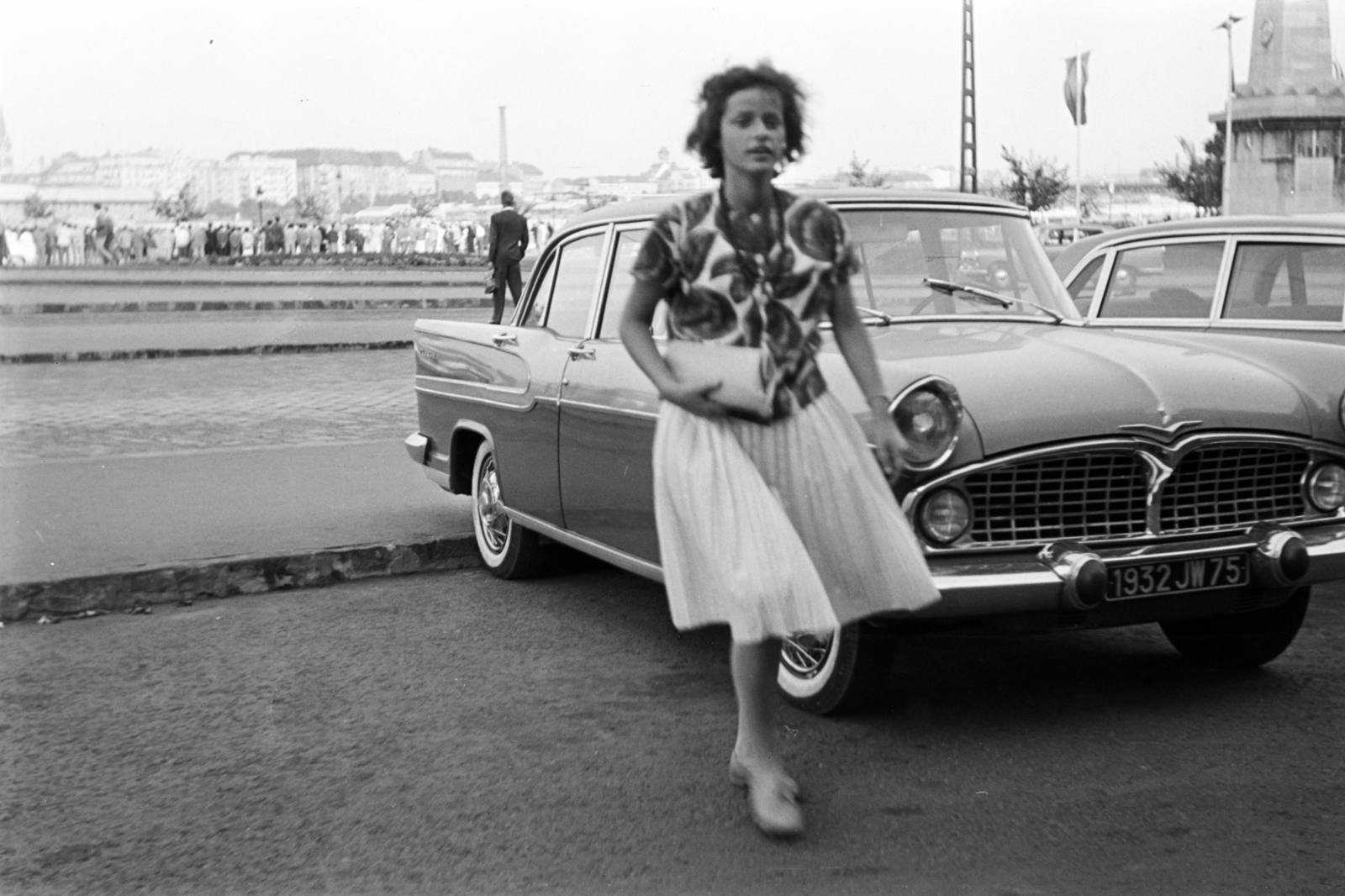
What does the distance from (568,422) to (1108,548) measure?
83.2 inches

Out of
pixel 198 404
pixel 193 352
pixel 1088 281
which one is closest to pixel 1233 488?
pixel 1088 281

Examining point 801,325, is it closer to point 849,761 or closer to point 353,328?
point 849,761

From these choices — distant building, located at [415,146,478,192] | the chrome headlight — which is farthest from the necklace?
distant building, located at [415,146,478,192]

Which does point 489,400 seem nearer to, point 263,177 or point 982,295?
point 982,295

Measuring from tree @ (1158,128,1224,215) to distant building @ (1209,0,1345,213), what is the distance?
14.8 m

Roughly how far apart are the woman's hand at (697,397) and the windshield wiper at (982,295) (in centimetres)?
202

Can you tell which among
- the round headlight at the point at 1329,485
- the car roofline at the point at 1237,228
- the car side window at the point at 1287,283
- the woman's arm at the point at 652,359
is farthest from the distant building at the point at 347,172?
the woman's arm at the point at 652,359

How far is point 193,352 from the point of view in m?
17.8

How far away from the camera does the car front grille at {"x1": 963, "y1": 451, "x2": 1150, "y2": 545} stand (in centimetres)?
432

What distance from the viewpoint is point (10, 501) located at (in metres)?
8.15

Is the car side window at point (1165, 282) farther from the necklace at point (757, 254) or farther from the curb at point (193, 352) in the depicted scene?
the curb at point (193, 352)

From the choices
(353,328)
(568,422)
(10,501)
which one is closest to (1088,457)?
(568,422)

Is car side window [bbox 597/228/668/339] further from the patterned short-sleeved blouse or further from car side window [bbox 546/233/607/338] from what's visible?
the patterned short-sleeved blouse

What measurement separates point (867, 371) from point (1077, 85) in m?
43.8
